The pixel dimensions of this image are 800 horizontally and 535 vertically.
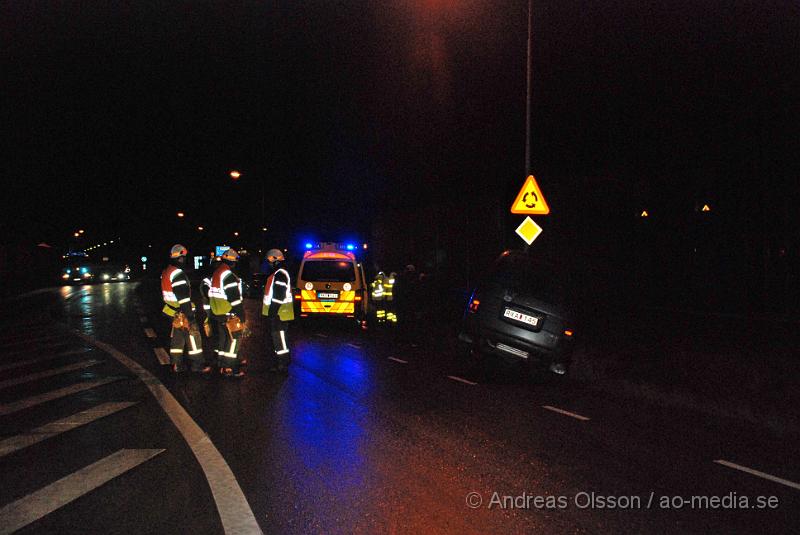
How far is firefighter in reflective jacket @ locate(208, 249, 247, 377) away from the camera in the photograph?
10859mm

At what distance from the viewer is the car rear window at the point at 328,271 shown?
19.1 metres

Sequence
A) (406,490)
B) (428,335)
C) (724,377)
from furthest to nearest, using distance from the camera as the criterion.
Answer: (428,335), (724,377), (406,490)

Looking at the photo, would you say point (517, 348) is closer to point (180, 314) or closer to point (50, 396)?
point (180, 314)

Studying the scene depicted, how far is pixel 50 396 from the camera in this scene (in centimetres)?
936

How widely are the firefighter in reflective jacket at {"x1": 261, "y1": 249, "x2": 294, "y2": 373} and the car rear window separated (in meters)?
7.49

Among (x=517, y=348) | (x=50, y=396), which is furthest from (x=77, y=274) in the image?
(x=517, y=348)

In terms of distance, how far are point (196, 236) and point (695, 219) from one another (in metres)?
102

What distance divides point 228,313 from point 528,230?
244 inches

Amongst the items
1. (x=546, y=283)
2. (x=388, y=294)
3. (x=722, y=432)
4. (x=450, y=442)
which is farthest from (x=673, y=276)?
Result: (x=450, y=442)

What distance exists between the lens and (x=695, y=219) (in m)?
31.5

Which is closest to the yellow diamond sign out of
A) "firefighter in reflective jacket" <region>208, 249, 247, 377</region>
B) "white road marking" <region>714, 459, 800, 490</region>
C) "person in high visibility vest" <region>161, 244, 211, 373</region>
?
"firefighter in reflective jacket" <region>208, 249, 247, 377</region>

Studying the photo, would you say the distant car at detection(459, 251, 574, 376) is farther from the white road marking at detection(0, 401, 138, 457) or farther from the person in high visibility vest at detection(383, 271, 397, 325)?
the person in high visibility vest at detection(383, 271, 397, 325)

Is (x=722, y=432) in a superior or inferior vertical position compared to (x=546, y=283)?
inferior

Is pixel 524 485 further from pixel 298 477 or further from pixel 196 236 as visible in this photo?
pixel 196 236
